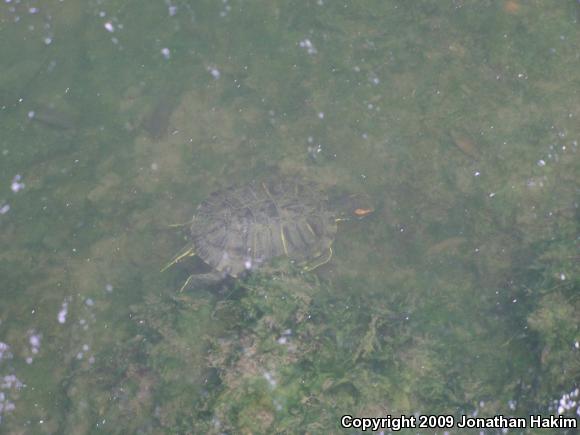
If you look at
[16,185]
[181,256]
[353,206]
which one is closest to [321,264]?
[353,206]

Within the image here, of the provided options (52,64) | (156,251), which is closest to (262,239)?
(156,251)

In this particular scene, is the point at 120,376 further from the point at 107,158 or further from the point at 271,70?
the point at 271,70

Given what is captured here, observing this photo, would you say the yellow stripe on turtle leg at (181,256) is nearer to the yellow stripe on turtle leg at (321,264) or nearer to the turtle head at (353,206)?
the yellow stripe on turtle leg at (321,264)

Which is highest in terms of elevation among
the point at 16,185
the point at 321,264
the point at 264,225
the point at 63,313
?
the point at 16,185

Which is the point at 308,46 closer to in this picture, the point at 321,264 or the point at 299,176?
the point at 299,176

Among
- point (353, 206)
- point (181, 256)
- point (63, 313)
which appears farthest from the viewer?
point (353, 206)

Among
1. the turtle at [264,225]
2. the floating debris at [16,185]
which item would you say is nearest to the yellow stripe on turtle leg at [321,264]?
the turtle at [264,225]
